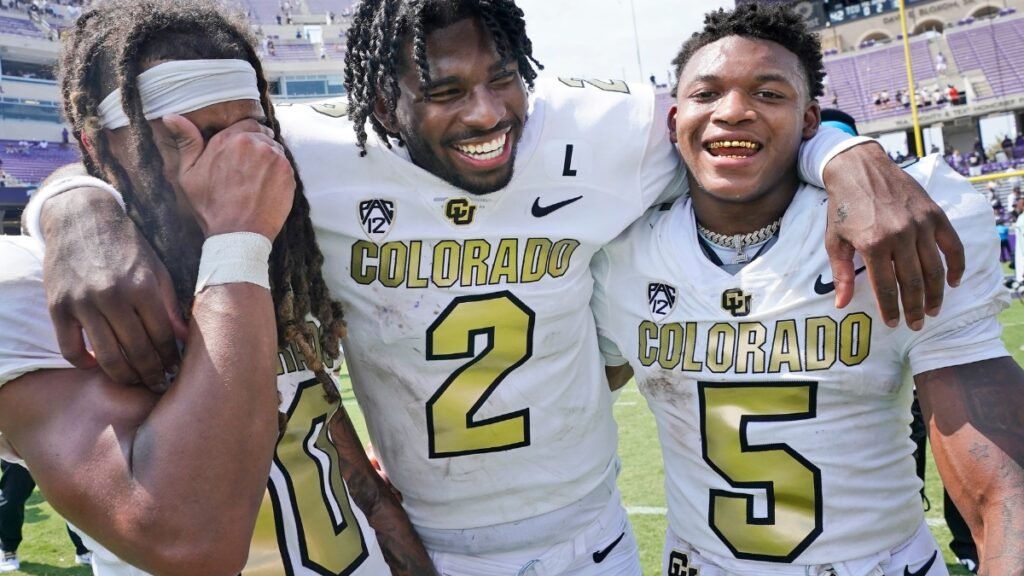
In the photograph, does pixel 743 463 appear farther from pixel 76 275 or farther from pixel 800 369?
pixel 76 275

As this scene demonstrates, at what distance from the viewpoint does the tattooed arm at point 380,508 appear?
1.95 m

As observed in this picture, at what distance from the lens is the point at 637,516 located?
14.8 feet

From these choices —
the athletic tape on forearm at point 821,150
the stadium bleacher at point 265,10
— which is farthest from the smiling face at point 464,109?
the stadium bleacher at point 265,10

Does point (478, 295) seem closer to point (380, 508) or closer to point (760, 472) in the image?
point (380, 508)

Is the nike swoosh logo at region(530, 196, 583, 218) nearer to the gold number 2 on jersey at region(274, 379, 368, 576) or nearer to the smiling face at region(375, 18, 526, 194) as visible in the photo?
the smiling face at region(375, 18, 526, 194)

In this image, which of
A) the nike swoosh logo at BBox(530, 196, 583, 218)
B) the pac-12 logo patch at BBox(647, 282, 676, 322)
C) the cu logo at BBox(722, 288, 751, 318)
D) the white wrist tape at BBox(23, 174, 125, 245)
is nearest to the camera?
the white wrist tape at BBox(23, 174, 125, 245)

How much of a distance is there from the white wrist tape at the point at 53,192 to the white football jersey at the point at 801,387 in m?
1.21

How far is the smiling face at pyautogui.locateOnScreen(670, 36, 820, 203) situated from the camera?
1893 millimetres

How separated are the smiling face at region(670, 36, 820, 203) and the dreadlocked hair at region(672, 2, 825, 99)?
0.08 feet

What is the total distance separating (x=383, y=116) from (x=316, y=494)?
→ 0.96 m

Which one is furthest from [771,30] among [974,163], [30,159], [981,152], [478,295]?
[30,159]

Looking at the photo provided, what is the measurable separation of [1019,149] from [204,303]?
29545 millimetres

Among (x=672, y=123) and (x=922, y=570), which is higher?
(x=672, y=123)

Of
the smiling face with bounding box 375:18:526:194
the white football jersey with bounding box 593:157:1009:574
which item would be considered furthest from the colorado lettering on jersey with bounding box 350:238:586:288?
the white football jersey with bounding box 593:157:1009:574
